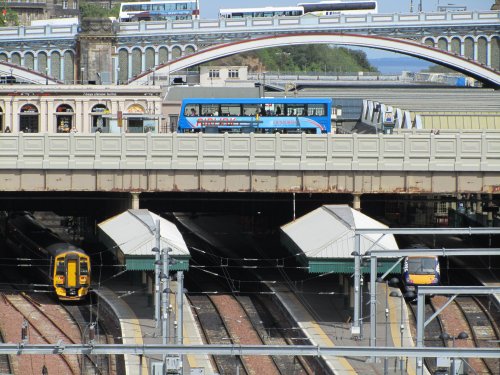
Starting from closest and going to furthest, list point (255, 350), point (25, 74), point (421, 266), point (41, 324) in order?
point (255, 350) < point (41, 324) < point (421, 266) < point (25, 74)

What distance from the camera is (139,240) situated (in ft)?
185

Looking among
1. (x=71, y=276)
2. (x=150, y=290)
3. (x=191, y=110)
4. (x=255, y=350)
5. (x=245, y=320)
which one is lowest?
(x=245, y=320)

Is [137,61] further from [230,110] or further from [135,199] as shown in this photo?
[135,199]

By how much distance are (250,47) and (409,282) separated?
303 feet

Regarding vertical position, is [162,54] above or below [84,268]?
above

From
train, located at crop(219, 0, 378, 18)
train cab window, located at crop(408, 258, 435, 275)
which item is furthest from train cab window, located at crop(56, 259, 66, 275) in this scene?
train, located at crop(219, 0, 378, 18)

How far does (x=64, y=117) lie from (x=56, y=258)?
118 ft

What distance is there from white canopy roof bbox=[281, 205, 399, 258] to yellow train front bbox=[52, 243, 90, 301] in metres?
8.48

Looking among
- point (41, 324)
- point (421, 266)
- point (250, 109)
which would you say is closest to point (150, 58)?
point (250, 109)

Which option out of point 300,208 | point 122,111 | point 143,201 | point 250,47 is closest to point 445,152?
point 300,208

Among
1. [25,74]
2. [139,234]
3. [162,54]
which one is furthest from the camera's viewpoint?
[162,54]

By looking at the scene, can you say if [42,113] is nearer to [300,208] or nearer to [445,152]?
[300,208]

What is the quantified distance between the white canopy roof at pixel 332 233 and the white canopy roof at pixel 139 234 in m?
4.76

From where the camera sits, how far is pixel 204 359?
→ 1927 inches
